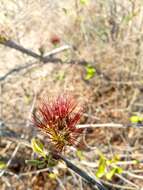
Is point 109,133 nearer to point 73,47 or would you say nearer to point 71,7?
point 73,47

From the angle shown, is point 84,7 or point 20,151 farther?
point 84,7

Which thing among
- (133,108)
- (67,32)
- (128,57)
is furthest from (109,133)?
(67,32)

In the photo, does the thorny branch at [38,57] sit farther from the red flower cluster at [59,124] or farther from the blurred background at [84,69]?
the red flower cluster at [59,124]

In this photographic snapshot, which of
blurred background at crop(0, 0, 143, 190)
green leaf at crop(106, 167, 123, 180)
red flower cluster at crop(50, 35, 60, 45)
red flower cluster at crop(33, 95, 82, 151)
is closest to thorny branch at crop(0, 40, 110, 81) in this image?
blurred background at crop(0, 0, 143, 190)

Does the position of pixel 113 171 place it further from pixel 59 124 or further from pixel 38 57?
pixel 59 124

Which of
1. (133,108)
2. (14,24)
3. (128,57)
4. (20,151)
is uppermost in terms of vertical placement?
(14,24)
